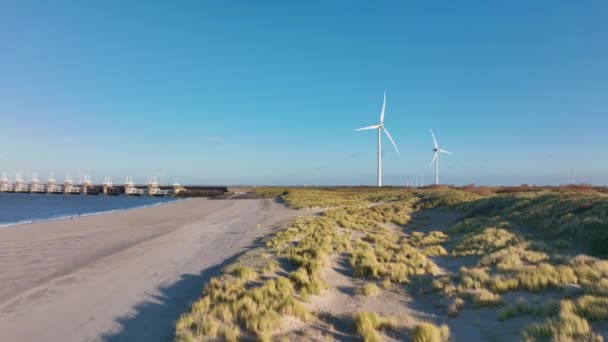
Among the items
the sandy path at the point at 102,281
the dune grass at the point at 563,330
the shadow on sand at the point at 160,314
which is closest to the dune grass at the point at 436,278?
the dune grass at the point at 563,330

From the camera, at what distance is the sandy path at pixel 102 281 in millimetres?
8516

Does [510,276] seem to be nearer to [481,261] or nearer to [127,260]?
[481,261]

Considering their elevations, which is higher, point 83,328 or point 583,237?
point 583,237

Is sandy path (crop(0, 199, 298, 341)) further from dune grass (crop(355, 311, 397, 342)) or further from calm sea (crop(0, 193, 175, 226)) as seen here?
calm sea (crop(0, 193, 175, 226))

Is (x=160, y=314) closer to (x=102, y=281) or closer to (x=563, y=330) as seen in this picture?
(x=102, y=281)

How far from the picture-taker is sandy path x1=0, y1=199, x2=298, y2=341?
8.52m

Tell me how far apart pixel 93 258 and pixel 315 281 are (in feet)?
36.4

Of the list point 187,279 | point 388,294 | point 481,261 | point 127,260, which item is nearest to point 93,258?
point 127,260

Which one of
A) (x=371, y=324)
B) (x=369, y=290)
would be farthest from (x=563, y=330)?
(x=369, y=290)

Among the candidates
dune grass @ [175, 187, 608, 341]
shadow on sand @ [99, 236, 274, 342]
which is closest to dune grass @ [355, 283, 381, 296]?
dune grass @ [175, 187, 608, 341]

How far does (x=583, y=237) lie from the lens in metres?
17.3

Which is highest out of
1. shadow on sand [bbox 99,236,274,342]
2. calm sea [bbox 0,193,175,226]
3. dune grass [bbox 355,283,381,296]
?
dune grass [bbox 355,283,381,296]

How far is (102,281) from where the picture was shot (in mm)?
12539

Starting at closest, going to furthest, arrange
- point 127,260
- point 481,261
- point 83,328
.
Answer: point 83,328 → point 481,261 → point 127,260
